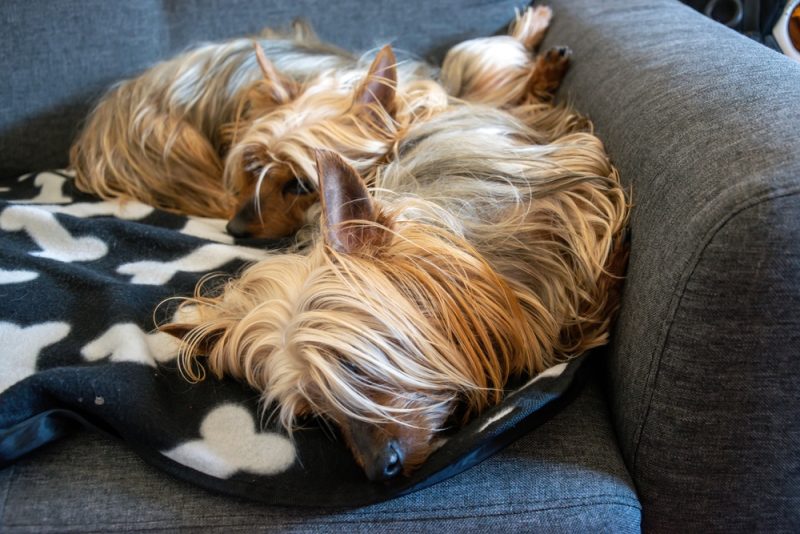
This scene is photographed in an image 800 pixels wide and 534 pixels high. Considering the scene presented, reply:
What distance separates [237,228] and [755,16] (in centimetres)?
153

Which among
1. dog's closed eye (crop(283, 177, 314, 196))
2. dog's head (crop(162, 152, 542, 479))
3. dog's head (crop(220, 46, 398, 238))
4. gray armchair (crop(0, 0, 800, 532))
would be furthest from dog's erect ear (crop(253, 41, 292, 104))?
gray armchair (crop(0, 0, 800, 532))

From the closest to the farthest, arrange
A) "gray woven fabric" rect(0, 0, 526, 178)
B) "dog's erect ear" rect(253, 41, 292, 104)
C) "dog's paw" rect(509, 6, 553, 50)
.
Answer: "dog's erect ear" rect(253, 41, 292, 104)
"gray woven fabric" rect(0, 0, 526, 178)
"dog's paw" rect(509, 6, 553, 50)

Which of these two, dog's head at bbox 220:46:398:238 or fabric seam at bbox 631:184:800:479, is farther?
dog's head at bbox 220:46:398:238

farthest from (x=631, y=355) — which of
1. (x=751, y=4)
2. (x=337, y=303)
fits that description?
(x=751, y=4)

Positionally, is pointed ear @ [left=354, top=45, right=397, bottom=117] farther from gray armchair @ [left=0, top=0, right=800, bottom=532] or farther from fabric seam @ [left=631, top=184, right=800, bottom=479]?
fabric seam @ [left=631, top=184, right=800, bottom=479]

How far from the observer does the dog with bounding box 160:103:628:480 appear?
3.60 feet

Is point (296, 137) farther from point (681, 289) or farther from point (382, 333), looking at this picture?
point (681, 289)

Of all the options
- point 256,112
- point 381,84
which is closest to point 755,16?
point 381,84

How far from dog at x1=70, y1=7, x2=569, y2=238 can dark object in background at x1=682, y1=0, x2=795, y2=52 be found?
0.52 m

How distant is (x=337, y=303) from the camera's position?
111 cm

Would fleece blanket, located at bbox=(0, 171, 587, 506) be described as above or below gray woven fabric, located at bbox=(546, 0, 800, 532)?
below

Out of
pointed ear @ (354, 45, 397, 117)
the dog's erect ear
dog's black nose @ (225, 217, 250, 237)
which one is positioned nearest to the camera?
pointed ear @ (354, 45, 397, 117)

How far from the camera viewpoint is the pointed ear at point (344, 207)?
1.06 metres

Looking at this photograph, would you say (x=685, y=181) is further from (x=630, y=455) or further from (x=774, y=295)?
(x=630, y=455)
